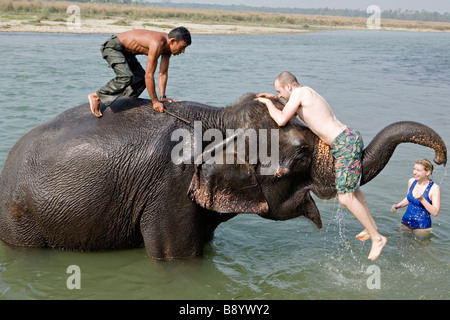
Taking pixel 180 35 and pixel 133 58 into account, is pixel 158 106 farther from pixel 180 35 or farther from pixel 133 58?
pixel 133 58

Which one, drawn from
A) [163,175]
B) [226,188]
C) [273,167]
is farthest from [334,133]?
[163,175]

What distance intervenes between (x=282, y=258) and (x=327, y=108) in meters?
2.08

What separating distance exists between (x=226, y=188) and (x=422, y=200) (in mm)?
3565

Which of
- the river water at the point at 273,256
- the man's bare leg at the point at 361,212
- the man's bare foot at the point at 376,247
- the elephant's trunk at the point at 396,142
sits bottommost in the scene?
the river water at the point at 273,256

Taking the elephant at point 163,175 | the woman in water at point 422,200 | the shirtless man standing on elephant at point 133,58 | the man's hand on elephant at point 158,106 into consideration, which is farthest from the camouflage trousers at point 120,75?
the woman in water at point 422,200

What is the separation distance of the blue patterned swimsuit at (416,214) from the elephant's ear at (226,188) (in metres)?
3.19

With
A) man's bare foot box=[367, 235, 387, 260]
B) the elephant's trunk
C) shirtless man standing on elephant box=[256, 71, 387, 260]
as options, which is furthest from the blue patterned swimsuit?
the elephant's trunk

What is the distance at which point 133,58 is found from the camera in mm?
6496

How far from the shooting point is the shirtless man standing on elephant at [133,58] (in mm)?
5840

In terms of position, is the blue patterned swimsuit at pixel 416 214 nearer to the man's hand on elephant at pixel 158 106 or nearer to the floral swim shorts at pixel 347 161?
the floral swim shorts at pixel 347 161

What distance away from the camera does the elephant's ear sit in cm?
530

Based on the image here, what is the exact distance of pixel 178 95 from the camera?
1705 centimetres

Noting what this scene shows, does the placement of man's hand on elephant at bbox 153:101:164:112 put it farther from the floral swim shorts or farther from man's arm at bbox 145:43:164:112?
the floral swim shorts
